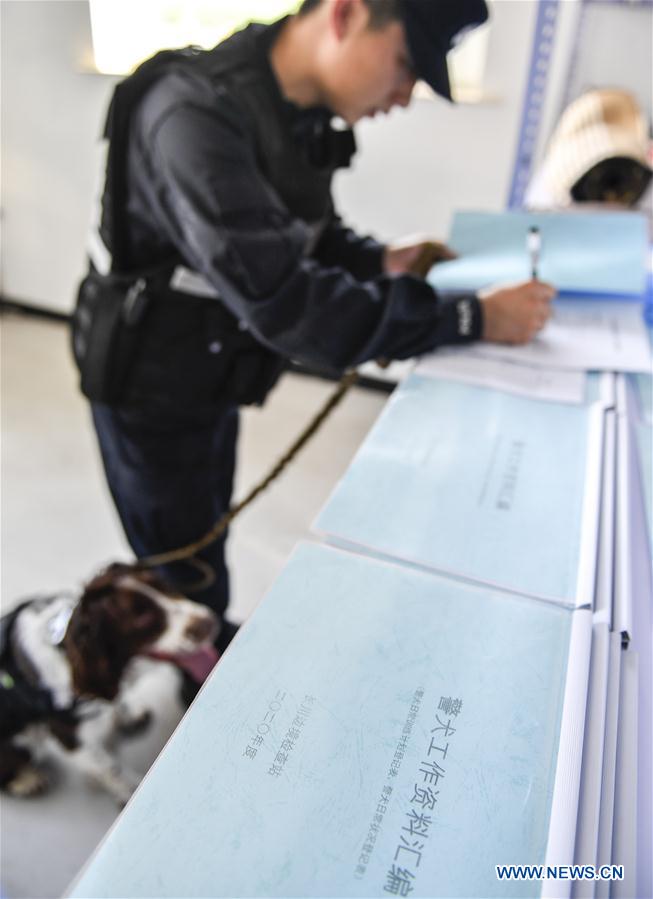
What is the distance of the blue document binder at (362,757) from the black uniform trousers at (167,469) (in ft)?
1.92

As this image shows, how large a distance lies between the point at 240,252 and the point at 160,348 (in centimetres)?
28

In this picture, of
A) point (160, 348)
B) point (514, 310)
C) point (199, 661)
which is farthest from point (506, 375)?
point (199, 661)

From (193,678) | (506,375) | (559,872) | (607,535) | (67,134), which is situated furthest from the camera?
(193,678)

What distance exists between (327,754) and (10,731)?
0.99 metres

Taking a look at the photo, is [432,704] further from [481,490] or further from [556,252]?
[556,252]

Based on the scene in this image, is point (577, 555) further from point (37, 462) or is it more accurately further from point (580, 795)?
point (37, 462)

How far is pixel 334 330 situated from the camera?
73 cm

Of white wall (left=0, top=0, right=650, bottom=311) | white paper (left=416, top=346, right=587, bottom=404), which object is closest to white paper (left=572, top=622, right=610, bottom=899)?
white paper (left=416, top=346, right=587, bottom=404)

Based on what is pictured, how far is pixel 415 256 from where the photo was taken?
105 cm

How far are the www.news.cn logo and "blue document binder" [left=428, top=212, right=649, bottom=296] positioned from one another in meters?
0.76

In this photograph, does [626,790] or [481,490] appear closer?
[626,790]

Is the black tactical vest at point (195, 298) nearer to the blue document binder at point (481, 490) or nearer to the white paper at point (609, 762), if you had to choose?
the blue document binder at point (481, 490)

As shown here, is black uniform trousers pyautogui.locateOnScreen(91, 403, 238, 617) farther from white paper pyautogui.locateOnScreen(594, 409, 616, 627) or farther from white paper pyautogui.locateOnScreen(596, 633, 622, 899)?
white paper pyautogui.locateOnScreen(596, 633, 622, 899)

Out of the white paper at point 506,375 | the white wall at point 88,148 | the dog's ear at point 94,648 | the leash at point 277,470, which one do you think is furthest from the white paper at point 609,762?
the dog's ear at point 94,648
